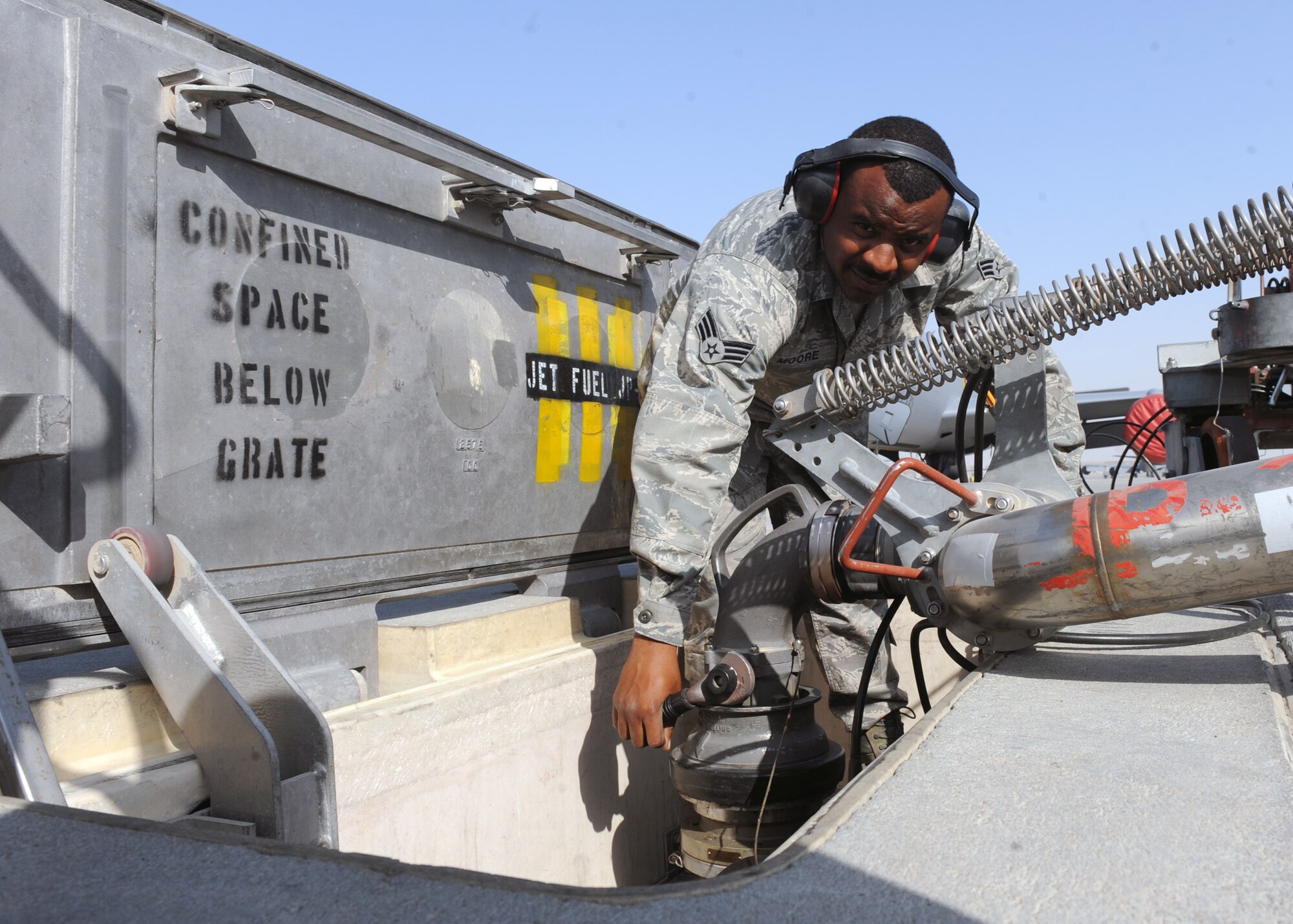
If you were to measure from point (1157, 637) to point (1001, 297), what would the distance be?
1.07 metres

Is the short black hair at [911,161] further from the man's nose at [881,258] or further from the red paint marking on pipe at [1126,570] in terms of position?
the red paint marking on pipe at [1126,570]

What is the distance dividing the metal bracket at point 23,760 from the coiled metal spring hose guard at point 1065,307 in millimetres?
1721

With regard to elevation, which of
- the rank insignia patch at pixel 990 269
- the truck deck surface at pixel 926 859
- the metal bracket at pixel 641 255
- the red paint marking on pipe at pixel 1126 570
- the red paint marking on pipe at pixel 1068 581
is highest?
the metal bracket at pixel 641 255

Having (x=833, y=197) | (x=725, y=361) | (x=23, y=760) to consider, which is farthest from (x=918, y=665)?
(x=23, y=760)

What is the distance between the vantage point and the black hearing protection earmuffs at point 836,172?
2.30 metres

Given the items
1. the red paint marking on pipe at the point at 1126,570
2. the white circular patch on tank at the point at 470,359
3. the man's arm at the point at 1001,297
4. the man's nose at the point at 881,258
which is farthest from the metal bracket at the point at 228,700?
the man's arm at the point at 1001,297

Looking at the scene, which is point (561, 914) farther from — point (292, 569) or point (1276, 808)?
point (292, 569)

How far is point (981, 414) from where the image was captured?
2.79m

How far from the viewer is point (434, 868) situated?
107cm

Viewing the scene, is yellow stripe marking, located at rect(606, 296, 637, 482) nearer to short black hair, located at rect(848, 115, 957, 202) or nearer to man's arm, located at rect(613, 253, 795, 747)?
man's arm, located at rect(613, 253, 795, 747)

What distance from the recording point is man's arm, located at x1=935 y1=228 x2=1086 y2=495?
278cm

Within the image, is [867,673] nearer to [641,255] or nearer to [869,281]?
[869,281]

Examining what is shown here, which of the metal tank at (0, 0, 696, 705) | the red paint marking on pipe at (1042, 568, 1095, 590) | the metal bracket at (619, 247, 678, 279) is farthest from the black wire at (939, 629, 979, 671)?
the metal bracket at (619, 247, 678, 279)

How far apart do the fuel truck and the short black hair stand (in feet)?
1.14
